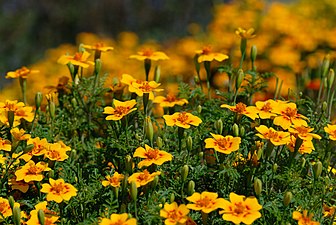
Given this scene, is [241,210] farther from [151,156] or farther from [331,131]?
[331,131]

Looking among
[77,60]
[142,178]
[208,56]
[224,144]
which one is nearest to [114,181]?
[142,178]

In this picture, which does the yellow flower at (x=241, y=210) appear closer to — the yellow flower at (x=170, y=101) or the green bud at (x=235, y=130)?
the green bud at (x=235, y=130)

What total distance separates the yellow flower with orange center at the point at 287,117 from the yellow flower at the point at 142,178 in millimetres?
442

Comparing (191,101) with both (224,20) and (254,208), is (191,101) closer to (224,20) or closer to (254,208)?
(254,208)

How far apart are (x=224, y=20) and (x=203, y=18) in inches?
88.3

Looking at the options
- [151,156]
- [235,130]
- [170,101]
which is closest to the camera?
[151,156]

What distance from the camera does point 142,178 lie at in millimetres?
1868

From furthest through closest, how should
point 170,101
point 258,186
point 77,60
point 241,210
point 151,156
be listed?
point 77,60 → point 170,101 → point 151,156 → point 258,186 → point 241,210

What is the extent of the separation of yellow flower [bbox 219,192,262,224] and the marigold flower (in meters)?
0.02

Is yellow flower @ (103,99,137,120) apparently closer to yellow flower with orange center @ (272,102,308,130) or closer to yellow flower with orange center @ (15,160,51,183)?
yellow flower with orange center @ (15,160,51,183)

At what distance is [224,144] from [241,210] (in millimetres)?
306

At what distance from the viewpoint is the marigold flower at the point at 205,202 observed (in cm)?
173

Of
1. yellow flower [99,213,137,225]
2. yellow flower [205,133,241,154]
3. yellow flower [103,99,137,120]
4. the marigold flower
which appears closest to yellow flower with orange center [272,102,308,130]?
yellow flower [205,133,241,154]

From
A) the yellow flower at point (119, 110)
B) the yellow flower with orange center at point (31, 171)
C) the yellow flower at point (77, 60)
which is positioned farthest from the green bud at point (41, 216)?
the yellow flower at point (77, 60)
